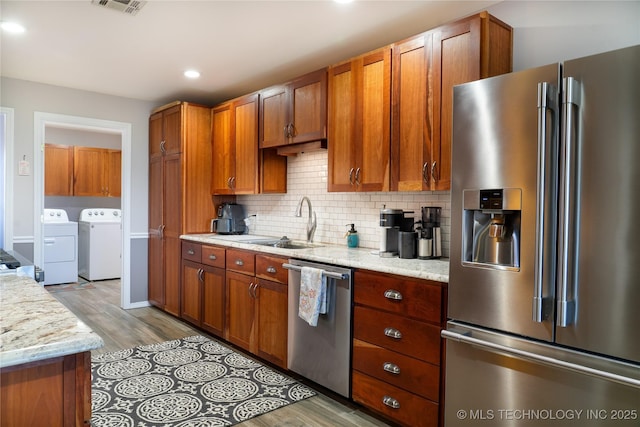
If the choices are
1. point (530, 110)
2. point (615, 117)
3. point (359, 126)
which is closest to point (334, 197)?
point (359, 126)

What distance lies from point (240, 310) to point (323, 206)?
1.13 m

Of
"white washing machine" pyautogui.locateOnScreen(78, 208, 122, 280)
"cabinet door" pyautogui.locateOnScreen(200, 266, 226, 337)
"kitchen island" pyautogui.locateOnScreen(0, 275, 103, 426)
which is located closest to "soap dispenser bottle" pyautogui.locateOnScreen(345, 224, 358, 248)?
"cabinet door" pyautogui.locateOnScreen(200, 266, 226, 337)

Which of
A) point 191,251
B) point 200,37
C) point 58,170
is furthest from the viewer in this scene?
point 58,170

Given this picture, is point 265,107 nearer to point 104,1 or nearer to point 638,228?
point 104,1

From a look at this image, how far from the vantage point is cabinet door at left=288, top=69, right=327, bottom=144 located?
10.3 ft

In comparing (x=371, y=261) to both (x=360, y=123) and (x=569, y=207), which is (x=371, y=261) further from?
(x=569, y=207)

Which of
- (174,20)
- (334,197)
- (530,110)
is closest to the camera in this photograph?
(530,110)

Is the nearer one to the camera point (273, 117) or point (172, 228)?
point (273, 117)

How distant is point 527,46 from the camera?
2371mm

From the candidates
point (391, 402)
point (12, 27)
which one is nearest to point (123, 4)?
point (12, 27)

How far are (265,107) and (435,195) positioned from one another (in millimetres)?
Result: 1780

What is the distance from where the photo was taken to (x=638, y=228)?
4.59 ft

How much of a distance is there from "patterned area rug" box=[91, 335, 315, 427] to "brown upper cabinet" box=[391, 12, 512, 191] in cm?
161

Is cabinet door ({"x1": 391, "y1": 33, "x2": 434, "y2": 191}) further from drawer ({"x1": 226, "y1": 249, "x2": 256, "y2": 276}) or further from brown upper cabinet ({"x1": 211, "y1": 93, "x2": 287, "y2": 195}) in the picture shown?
brown upper cabinet ({"x1": 211, "y1": 93, "x2": 287, "y2": 195})
